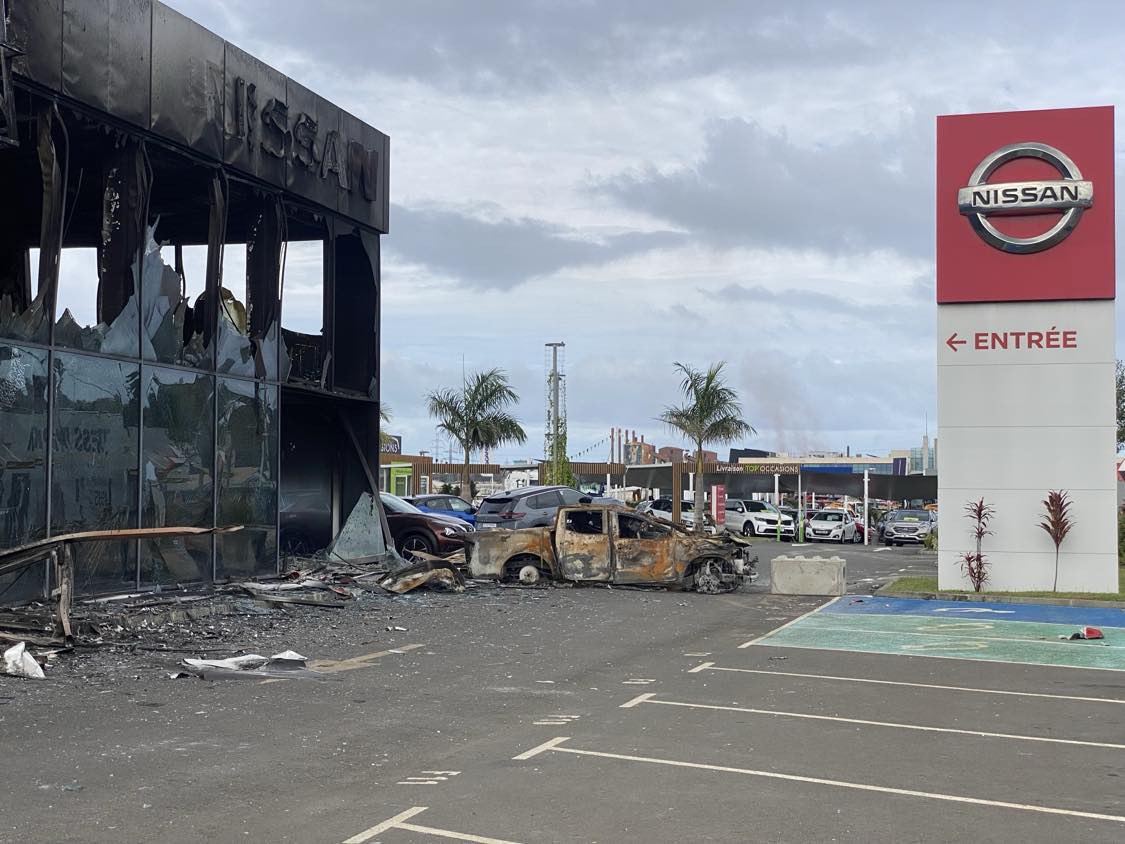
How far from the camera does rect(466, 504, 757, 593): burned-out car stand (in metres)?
22.7

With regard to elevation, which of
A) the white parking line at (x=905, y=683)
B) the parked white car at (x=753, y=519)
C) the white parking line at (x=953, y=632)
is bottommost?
the white parking line at (x=953, y=632)

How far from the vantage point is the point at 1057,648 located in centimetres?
1556

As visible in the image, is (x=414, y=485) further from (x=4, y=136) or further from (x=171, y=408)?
(x=4, y=136)

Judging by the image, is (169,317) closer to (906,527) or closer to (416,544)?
(416,544)

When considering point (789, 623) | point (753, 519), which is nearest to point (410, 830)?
point (789, 623)

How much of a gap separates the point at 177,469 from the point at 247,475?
214cm

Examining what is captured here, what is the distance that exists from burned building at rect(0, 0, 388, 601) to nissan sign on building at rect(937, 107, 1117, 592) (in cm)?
1196

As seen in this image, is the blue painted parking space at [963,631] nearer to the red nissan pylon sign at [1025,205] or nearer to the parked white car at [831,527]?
the red nissan pylon sign at [1025,205]

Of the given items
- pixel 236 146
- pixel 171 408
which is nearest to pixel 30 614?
pixel 171 408

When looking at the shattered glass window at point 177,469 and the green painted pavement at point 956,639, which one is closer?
the green painted pavement at point 956,639

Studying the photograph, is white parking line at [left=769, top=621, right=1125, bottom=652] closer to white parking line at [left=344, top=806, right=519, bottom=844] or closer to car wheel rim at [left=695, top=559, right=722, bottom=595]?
car wheel rim at [left=695, top=559, right=722, bottom=595]

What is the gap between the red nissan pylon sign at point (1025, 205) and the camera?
22469 millimetres

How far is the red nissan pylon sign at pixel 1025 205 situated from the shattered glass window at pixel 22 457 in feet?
52.9

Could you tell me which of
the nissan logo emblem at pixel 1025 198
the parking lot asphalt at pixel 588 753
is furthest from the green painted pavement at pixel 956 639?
the nissan logo emblem at pixel 1025 198
